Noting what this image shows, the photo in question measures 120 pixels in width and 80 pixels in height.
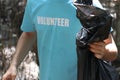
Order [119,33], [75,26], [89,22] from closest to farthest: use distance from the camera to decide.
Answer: [89,22] → [75,26] → [119,33]

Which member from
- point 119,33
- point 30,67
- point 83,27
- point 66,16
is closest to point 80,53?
point 83,27

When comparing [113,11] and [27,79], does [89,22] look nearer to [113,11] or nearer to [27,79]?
[113,11]

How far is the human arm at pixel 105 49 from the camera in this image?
286cm

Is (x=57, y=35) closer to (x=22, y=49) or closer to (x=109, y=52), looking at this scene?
(x=22, y=49)

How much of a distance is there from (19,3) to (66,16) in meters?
2.70

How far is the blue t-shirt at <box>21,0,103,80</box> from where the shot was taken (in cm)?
333

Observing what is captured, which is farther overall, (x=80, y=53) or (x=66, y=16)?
(x=66, y=16)

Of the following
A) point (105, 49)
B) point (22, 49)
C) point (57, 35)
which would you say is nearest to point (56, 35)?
point (57, 35)

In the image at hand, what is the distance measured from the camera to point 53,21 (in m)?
3.38

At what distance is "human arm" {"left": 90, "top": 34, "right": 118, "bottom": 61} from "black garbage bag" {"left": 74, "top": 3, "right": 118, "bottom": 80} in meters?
0.03

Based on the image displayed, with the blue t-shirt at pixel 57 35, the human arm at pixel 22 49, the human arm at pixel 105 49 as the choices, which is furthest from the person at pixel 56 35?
the human arm at pixel 105 49

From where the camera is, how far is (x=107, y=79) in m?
3.04

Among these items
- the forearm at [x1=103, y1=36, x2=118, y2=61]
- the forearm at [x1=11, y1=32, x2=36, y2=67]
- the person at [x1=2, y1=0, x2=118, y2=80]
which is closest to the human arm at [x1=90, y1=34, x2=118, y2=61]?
the forearm at [x1=103, y1=36, x2=118, y2=61]

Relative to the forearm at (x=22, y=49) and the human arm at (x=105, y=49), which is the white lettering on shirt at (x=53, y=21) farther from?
the human arm at (x=105, y=49)
